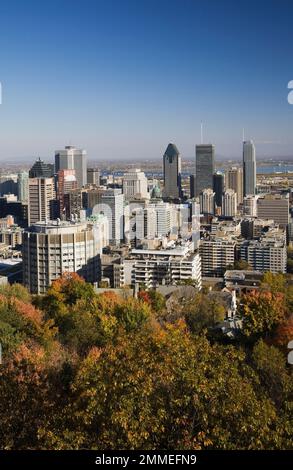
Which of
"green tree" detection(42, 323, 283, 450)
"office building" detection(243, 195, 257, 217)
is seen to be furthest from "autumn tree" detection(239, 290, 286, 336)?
"office building" detection(243, 195, 257, 217)

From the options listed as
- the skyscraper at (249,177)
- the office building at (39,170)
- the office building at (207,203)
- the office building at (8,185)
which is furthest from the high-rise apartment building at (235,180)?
the office building at (8,185)

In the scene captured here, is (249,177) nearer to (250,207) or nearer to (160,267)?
(250,207)

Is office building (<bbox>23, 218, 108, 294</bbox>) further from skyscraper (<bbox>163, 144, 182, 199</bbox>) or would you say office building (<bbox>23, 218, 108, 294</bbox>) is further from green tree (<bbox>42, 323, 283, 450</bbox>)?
skyscraper (<bbox>163, 144, 182, 199</bbox>)

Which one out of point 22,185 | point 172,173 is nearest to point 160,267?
point 22,185

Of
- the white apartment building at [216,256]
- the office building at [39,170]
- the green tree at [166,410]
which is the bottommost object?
the white apartment building at [216,256]

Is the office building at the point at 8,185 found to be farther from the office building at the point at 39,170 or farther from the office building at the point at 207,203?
the office building at the point at 207,203
